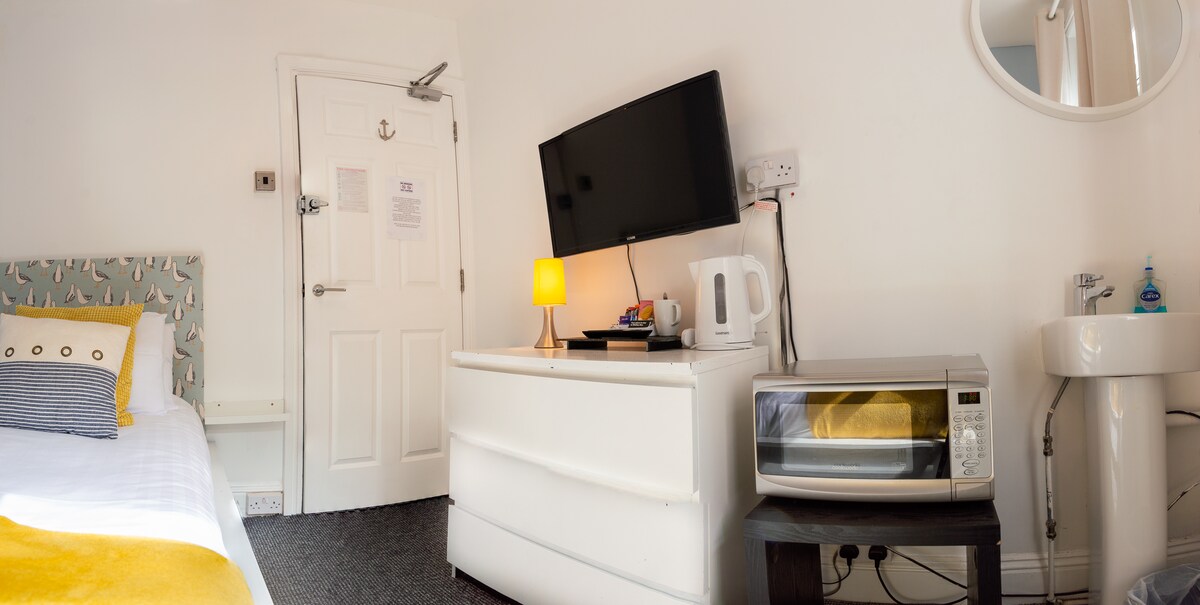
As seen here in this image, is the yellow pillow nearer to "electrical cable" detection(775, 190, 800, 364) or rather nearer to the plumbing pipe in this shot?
"electrical cable" detection(775, 190, 800, 364)

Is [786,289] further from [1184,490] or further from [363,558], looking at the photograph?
[363,558]

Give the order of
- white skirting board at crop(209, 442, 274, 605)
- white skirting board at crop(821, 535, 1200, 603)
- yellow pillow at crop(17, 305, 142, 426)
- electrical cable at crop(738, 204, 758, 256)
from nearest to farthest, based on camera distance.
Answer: white skirting board at crop(209, 442, 274, 605)
white skirting board at crop(821, 535, 1200, 603)
electrical cable at crop(738, 204, 758, 256)
yellow pillow at crop(17, 305, 142, 426)

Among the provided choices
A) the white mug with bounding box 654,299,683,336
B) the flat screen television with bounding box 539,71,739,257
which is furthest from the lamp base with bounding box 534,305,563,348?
the white mug with bounding box 654,299,683,336

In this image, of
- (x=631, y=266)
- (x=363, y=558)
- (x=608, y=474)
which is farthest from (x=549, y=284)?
(x=363, y=558)

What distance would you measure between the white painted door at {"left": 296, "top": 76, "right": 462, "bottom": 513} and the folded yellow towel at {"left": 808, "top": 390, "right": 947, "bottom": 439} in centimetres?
219

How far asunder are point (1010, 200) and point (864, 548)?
1080 mm

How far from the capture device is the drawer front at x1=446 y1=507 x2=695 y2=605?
158 centimetres

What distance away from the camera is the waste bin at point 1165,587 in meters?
1.37

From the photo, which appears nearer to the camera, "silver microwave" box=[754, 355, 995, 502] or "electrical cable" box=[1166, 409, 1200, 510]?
"silver microwave" box=[754, 355, 995, 502]

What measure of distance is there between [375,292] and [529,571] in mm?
1736

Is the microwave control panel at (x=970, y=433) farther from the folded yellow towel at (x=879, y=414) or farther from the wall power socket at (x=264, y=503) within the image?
the wall power socket at (x=264, y=503)

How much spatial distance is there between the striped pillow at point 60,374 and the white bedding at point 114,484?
6 cm

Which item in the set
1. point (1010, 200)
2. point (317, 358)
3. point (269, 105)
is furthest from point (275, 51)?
point (1010, 200)

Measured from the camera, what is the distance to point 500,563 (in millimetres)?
1927
